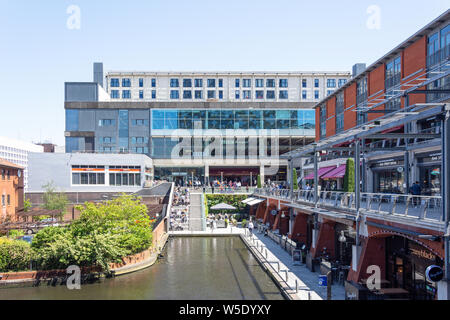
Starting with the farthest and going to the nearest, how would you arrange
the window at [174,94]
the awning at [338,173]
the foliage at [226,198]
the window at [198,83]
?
the window at [198,83] → the window at [174,94] → the foliage at [226,198] → the awning at [338,173]

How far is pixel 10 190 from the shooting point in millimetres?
38781

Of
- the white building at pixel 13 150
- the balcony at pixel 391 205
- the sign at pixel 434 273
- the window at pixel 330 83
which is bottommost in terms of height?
the sign at pixel 434 273

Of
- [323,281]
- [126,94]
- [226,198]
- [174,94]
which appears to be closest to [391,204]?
[323,281]

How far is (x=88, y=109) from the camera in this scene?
227 ft

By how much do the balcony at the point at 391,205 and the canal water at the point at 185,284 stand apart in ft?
17.9

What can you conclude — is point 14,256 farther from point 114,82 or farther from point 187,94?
point 114,82

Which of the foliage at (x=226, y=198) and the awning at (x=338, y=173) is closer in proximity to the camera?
the awning at (x=338, y=173)

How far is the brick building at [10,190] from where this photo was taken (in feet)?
119

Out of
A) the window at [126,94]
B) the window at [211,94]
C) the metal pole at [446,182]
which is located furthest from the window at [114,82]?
the metal pole at [446,182]

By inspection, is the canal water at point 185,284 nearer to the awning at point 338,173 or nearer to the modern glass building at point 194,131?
the awning at point 338,173

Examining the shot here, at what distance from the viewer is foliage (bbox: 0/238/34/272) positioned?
71.1ft

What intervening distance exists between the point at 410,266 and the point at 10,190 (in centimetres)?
3759
